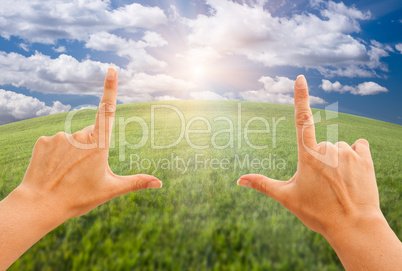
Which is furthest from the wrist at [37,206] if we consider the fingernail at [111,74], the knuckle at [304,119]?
the knuckle at [304,119]

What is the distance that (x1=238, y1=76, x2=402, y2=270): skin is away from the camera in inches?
66.5

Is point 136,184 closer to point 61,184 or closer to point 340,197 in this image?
point 61,184

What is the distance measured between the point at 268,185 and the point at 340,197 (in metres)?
0.69

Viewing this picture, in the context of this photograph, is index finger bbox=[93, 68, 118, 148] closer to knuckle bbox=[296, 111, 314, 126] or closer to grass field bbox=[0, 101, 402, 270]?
grass field bbox=[0, 101, 402, 270]

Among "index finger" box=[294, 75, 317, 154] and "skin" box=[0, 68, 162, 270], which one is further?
"index finger" box=[294, 75, 317, 154]

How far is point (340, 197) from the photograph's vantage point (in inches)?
80.4

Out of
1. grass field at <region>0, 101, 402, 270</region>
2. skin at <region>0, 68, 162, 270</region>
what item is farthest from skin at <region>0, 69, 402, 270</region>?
grass field at <region>0, 101, 402, 270</region>

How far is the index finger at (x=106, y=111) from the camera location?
8.48 ft

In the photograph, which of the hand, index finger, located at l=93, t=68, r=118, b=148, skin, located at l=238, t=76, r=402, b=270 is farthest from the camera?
index finger, located at l=93, t=68, r=118, b=148

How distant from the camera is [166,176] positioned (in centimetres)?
582

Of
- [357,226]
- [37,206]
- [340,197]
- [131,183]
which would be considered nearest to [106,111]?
[131,183]

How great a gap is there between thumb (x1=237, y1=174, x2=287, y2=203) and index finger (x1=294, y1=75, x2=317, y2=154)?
43cm

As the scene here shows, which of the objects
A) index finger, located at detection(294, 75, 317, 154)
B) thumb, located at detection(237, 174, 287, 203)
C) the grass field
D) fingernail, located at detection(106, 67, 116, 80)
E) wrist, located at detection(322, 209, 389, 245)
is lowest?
the grass field

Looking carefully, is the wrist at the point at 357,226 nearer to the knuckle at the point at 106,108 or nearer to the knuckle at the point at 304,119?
the knuckle at the point at 304,119
